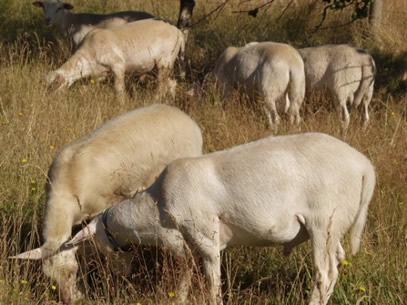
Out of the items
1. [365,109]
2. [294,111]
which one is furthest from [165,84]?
[365,109]

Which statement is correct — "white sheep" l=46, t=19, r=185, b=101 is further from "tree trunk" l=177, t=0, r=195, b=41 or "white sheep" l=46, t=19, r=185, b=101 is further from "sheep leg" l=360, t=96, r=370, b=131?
"sheep leg" l=360, t=96, r=370, b=131

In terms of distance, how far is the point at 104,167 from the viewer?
570 cm

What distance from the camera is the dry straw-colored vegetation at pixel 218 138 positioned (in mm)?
4816

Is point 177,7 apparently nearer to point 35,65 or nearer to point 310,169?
point 35,65

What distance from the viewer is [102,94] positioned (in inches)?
339

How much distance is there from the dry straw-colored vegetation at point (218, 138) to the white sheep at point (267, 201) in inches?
7.6

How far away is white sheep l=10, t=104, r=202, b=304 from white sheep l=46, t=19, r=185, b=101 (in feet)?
10.3

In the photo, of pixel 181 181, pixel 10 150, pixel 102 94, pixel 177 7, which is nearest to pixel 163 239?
pixel 181 181

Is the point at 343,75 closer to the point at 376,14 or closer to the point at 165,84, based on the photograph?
the point at 165,84

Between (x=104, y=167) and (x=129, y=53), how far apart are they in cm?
433

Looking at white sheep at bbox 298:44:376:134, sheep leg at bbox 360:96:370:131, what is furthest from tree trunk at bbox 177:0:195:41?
sheep leg at bbox 360:96:370:131

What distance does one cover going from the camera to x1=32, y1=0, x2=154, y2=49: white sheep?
11.8 metres

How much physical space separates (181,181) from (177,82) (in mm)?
6091

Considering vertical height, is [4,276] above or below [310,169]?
below
